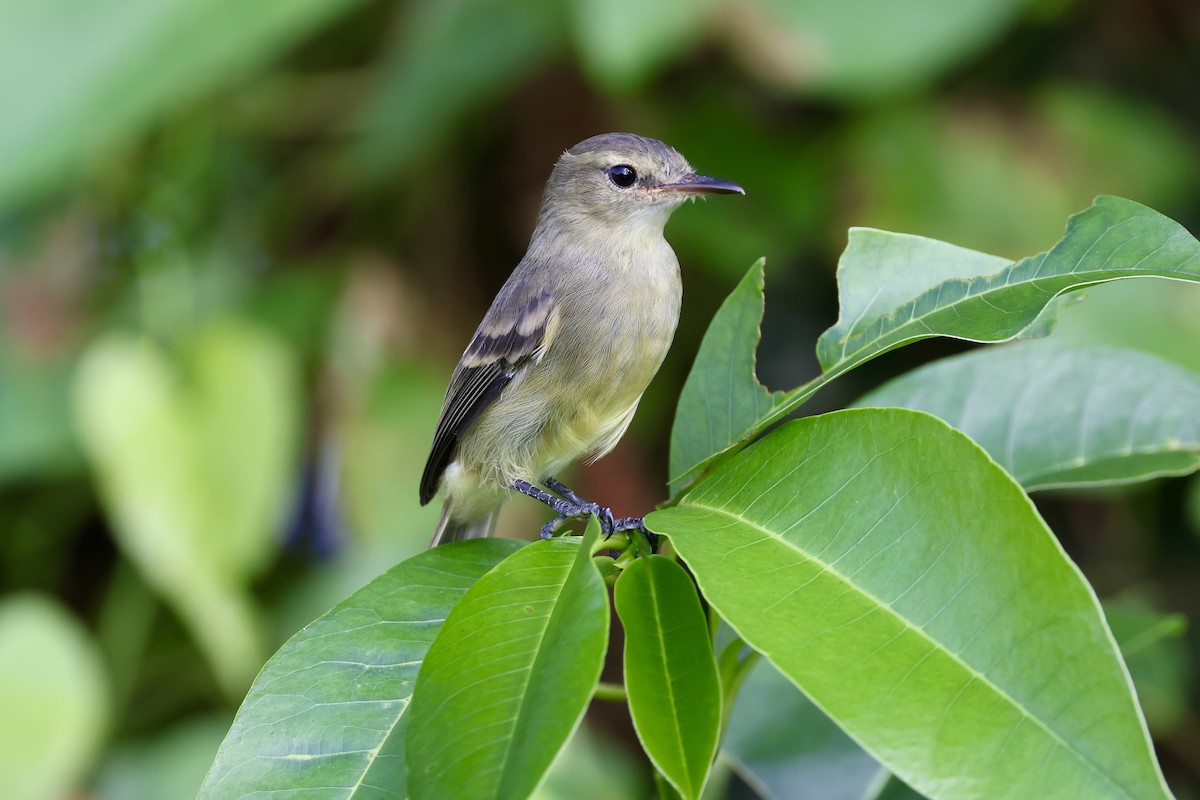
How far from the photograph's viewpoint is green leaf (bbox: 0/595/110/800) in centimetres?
282

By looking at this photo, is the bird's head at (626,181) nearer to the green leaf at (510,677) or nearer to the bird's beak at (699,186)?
the bird's beak at (699,186)

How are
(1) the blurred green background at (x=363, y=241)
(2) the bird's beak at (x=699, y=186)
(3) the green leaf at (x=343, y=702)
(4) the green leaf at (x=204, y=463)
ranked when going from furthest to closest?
(1) the blurred green background at (x=363, y=241) → (4) the green leaf at (x=204, y=463) → (2) the bird's beak at (x=699, y=186) → (3) the green leaf at (x=343, y=702)

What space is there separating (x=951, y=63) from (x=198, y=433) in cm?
240

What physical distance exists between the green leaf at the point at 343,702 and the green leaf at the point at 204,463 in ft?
5.80

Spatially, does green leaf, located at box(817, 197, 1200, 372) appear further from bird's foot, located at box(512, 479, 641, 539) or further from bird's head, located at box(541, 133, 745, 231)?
bird's head, located at box(541, 133, 745, 231)

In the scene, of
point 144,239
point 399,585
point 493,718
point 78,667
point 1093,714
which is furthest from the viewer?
point 144,239

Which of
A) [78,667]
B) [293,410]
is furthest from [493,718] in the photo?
[293,410]

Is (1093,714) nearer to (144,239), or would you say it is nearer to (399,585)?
(399,585)

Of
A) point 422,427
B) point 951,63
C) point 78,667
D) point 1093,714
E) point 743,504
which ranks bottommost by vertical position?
point 78,667

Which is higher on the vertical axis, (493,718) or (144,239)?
(144,239)

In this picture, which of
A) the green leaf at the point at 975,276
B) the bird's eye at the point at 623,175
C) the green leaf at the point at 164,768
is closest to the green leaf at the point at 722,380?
the green leaf at the point at 975,276

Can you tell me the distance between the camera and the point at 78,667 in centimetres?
288

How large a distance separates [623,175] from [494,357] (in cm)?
54

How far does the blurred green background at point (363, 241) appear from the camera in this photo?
10.7 feet
